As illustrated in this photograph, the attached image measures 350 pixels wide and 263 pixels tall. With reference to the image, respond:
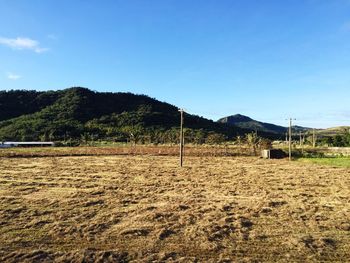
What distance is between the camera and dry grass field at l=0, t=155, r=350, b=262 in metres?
7.10

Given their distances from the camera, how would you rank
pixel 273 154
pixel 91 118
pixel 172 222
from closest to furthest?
pixel 172 222 → pixel 273 154 → pixel 91 118

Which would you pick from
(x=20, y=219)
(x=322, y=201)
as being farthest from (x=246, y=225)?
(x=20, y=219)

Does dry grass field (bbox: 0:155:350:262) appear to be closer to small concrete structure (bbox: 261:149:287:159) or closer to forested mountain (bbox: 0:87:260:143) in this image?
small concrete structure (bbox: 261:149:287:159)

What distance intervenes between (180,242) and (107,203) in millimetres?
4543

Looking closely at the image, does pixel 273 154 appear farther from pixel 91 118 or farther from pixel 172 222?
pixel 91 118

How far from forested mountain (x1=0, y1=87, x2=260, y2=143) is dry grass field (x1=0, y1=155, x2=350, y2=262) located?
45.3 meters

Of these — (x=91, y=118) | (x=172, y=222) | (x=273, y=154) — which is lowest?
(x=172, y=222)

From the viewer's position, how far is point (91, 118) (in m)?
94.7

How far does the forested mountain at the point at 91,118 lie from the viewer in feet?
246

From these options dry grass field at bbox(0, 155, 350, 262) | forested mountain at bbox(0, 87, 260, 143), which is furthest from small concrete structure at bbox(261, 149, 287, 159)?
forested mountain at bbox(0, 87, 260, 143)

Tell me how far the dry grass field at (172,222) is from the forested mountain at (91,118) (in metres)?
45.3

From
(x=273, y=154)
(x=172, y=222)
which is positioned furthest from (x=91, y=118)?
(x=172, y=222)

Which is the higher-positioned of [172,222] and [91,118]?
[91,118]

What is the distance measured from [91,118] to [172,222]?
87.9m
